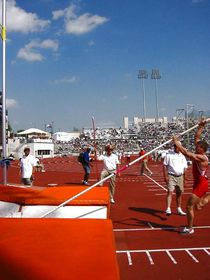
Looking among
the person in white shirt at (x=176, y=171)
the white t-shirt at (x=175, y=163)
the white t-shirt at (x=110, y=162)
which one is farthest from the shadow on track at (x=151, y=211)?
the white t-shirt at (x=110, y=162)

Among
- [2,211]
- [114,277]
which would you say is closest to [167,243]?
[2,211]

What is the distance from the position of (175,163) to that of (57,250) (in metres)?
4.93

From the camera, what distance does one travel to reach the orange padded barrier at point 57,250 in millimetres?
2055

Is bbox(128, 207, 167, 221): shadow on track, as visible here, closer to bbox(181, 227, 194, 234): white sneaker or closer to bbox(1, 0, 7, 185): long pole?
bbox(181, 227, 194, 234): white sneaker

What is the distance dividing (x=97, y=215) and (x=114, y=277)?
3165 millimetres

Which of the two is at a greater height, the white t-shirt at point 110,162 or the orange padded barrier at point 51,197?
the white t-shirt at point 110,162

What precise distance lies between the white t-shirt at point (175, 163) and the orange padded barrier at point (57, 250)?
397cm

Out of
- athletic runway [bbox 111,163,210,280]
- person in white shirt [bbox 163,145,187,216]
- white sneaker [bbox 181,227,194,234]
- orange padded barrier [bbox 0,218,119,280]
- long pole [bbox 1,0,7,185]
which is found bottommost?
athletic runway [bbox 111,163,210,280]

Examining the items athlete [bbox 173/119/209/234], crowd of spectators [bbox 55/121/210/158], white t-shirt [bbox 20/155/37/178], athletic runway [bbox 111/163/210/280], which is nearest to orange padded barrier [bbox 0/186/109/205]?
athletic runway [bbox 111/163/210/280]

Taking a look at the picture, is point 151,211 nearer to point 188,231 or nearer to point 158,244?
point 188,231

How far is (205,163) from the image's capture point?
536cm

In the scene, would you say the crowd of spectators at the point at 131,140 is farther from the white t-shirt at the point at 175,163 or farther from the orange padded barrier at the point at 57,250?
the orange padded barrier at the point at 57,250

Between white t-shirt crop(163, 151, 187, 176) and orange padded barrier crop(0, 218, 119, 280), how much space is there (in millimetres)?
3975

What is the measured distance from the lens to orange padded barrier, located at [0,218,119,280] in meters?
2.05
